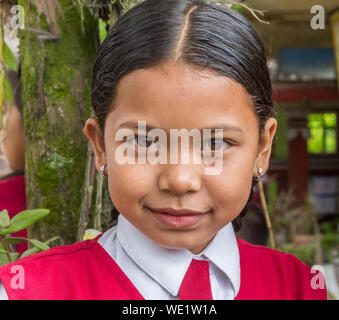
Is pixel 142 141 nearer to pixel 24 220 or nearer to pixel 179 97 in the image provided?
pixel 179 97

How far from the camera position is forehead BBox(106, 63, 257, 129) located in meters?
0.57

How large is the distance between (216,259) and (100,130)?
0.23m

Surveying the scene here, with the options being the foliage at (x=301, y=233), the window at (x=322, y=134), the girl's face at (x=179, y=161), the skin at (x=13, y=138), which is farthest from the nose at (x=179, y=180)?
the window at (x=322, y=134)

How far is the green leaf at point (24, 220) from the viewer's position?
0.73m

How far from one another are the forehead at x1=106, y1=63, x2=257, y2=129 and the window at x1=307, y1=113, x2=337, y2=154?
5498 mm

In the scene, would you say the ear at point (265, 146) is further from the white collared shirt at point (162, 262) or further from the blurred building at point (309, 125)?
the blurred building at point (309, 125)

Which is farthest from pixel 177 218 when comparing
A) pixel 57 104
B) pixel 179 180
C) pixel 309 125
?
pixel 309 125

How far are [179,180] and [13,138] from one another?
0.57m

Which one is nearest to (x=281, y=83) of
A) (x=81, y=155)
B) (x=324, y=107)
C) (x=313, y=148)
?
(x=324, y=107)

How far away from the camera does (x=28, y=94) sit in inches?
33.5

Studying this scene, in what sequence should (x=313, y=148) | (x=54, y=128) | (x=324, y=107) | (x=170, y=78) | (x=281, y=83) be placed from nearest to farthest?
(x=170, y=78), (x=54, y=128), (x=281, y=83), (x=324, y=107), (x=313, y=148)

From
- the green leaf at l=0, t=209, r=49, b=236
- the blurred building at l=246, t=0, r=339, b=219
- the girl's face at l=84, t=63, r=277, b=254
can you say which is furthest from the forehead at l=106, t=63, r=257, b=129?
the blurred building at l=246, t=0, r=339, b=219

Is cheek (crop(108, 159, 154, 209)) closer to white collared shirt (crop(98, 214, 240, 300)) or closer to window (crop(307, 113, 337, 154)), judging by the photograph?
white collared shirt (crop(98, 214, 240, 300))
